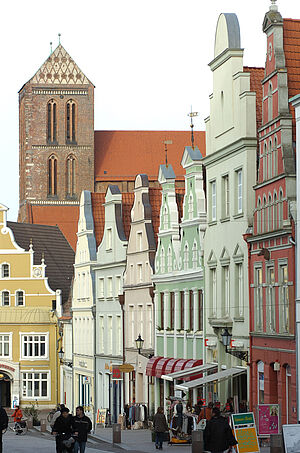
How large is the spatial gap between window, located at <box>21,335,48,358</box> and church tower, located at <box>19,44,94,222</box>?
54.8m

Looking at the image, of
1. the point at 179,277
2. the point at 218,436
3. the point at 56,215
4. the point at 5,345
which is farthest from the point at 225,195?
the point at 56,215

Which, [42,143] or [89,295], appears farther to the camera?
[42,143]

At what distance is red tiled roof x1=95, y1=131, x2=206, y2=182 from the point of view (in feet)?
418

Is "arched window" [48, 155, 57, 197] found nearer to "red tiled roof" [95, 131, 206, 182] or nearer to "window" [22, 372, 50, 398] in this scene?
"red tiled roof" [95, 131, 206, 182]

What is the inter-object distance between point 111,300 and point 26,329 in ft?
57.6

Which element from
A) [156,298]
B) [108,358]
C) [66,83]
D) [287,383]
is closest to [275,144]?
[287,383]

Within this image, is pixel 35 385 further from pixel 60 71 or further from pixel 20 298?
pixel 60 71

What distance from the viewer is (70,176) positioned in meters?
132

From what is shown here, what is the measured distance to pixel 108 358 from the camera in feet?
189

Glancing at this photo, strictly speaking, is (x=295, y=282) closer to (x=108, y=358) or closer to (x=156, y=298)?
(x=156, y=298)

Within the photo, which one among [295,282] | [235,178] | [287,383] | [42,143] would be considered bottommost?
[287,383]

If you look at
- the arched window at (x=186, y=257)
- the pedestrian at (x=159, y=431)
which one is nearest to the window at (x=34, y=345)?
the arched window at (x=186, y=257)

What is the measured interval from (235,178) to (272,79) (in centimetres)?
442

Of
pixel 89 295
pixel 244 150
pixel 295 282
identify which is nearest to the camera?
pixel 295 282
